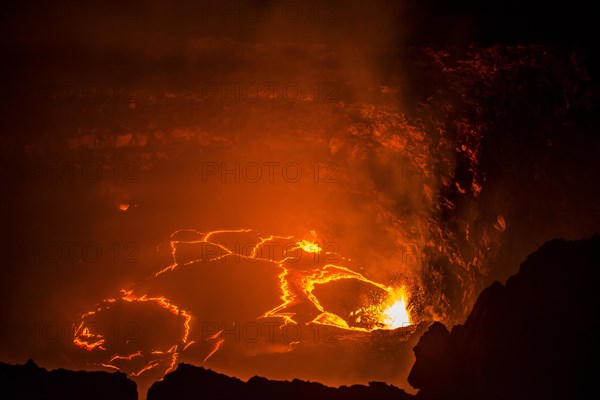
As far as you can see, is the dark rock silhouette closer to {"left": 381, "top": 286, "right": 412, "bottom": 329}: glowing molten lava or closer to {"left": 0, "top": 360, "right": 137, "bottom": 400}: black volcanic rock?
{"left": 0, "top": 360, "right": 137, "bottom": 400}: black volcanic rock

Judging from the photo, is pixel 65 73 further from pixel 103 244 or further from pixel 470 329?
pixel 470 329

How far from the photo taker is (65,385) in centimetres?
521

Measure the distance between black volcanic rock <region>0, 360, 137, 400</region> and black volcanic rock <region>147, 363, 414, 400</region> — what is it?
0.31 meters

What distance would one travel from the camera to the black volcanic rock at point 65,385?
5.17m

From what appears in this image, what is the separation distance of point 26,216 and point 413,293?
7299mm

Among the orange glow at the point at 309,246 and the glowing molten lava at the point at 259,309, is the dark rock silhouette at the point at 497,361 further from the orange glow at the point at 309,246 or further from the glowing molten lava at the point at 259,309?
the orange glow at the point at 309,246

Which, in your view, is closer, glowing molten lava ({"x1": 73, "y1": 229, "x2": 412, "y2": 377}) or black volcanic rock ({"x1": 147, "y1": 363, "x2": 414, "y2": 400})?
black volcanic rock ({"x1": 147, "y1": 363, "x2": 414, "y2": 400})

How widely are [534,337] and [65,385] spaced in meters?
4.35

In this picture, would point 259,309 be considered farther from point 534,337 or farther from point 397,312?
point 534,337

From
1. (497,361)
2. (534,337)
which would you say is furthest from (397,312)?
(534,337)

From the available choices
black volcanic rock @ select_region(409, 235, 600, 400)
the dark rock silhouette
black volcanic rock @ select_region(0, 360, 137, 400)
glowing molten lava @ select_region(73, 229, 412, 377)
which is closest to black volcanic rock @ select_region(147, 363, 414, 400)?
the dark rock silhouette

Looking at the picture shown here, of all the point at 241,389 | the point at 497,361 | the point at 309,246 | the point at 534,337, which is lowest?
the point at 241,389

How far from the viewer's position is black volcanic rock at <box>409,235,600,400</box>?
4.50 meters

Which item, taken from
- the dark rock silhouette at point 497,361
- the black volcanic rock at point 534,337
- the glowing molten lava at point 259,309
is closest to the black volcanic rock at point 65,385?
the dark rock silhouette at point 497,361
